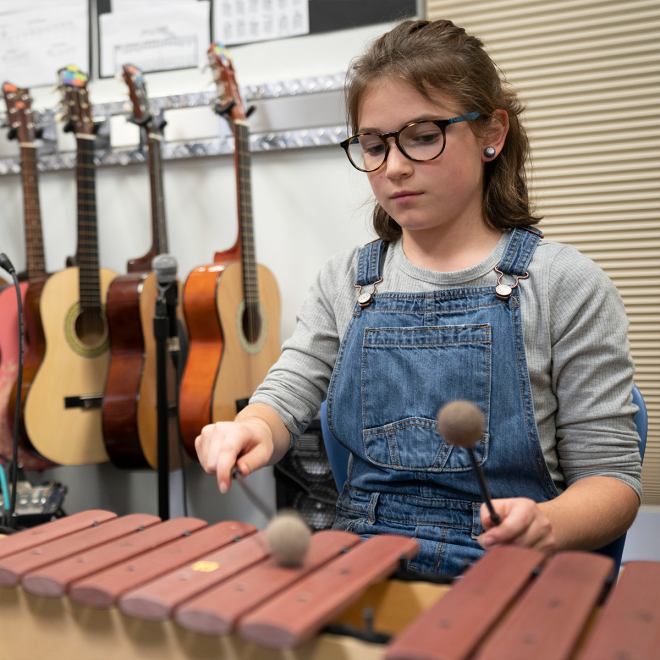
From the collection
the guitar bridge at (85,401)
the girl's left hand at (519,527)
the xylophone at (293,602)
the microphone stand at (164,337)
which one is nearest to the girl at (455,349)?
the girl's left hand at (519,527)

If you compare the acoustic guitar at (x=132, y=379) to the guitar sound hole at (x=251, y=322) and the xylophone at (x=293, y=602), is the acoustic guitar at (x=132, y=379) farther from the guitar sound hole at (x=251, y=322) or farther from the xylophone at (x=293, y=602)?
the xylophone at (x=293, y=602)

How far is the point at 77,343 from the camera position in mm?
2016

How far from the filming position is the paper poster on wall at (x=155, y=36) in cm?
225

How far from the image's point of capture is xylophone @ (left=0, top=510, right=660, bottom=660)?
60 cm

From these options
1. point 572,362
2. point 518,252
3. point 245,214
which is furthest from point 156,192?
point 572,362

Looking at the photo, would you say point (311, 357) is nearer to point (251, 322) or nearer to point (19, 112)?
point (251, 322)

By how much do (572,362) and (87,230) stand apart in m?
1.53

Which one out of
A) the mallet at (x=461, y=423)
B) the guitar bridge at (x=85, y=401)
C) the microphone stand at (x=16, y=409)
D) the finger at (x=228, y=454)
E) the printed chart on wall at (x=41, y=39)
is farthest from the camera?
the printed chart on wall at (x=41, y=39)

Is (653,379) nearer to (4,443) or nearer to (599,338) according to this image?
(599,338)

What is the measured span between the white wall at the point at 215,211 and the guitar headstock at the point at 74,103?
0.18 metres

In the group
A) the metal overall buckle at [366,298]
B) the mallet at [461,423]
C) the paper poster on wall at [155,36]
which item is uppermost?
the paper poster on wall at [155,36]

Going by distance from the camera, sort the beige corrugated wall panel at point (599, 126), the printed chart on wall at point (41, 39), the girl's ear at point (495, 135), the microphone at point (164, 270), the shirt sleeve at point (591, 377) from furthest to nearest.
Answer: the printed chart on wall at point (41, 39) < the beige corrugated wall panel at point (599, 126) < the microphone at point (164, 270) < the girl's ear at point (495, 135) < the shirt sleeve at point (591, 377)

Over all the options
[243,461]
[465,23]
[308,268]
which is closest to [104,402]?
[308,268]

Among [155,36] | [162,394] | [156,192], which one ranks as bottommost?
[162,394]
